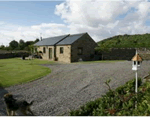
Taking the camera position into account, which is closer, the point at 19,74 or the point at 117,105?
the point at 117,105

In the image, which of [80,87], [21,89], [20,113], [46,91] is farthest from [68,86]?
[20,113]

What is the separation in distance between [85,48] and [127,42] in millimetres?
14482

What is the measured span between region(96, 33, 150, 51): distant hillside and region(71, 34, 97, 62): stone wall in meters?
1.47

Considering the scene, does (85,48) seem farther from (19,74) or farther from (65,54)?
(19,74)

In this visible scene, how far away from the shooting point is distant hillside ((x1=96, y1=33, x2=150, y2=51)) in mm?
27438

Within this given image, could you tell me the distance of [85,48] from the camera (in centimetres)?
2539

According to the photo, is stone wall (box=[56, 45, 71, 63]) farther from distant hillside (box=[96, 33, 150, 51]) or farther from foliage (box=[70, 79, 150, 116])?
foliage (box=[70, 79, 150, 116])

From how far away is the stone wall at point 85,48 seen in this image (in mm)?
23953

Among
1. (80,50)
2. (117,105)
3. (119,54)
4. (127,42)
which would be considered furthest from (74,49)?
(117,105)

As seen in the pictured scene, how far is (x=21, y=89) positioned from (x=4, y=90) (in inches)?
39.8

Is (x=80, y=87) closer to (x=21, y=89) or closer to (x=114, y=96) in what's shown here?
(x=114, y=96)

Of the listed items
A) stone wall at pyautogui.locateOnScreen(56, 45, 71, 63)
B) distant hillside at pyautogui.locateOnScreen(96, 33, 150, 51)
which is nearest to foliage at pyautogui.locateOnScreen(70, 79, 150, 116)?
stone wall at pyautogui.locateOnScreen(56, 45, 71, 63)

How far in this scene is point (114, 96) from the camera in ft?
20.8

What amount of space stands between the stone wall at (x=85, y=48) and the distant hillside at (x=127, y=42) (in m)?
1.47
